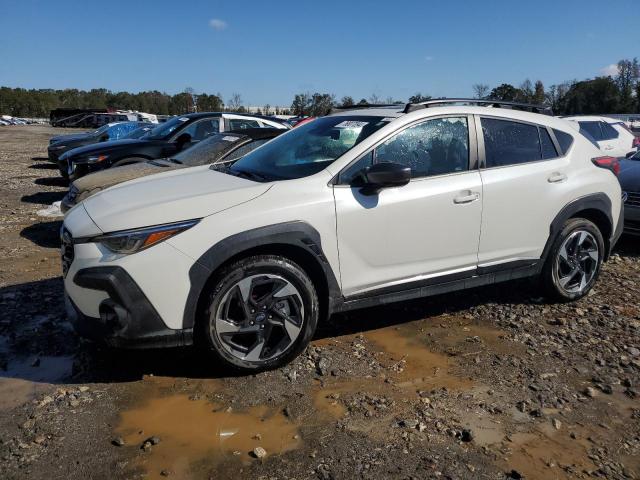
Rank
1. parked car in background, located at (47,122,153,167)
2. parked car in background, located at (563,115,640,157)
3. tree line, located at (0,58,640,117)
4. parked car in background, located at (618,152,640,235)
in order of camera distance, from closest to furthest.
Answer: parked car in background, located at (618,152,640,235), parked car in background, located at (563,115,640,157), parked car in background, located at (47,122,153,167), tree line, located at (0,58,640,117)

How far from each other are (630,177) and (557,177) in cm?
353

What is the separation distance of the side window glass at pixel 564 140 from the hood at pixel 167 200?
8.97 feet

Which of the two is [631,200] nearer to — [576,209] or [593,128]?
[576,209]

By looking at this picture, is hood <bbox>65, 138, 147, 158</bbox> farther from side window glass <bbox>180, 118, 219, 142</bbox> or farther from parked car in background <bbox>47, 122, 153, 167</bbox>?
parked car in background <bbox>47, 122, 153, 167</bbox>

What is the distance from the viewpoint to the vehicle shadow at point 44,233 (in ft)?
23.3

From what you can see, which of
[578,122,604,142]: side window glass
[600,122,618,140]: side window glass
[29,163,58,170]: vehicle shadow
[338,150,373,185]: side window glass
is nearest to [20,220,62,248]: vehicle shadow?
[338,150,373,185]: side window glass

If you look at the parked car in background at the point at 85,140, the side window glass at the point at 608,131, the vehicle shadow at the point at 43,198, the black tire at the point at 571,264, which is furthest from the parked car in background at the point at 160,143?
the side window glass at the point at 608,131

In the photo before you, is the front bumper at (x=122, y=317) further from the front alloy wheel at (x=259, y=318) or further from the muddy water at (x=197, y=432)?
the muddy water at (x=197, y=432)

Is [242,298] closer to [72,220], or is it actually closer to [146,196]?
[146,196]

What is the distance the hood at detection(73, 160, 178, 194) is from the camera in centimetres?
657

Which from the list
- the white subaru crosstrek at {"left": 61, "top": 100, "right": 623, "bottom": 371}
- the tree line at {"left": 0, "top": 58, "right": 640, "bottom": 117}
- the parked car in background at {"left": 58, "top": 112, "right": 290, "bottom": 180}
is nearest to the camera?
the white subaru crosstrek at {"left": 61, "top": 100, "right": 623, "bottom": 371}

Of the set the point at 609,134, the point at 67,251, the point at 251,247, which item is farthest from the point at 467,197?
the point at 609,134

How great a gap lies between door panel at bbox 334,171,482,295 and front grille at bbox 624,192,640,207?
13.3 feet

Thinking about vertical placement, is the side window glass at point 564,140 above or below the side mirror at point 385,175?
above
